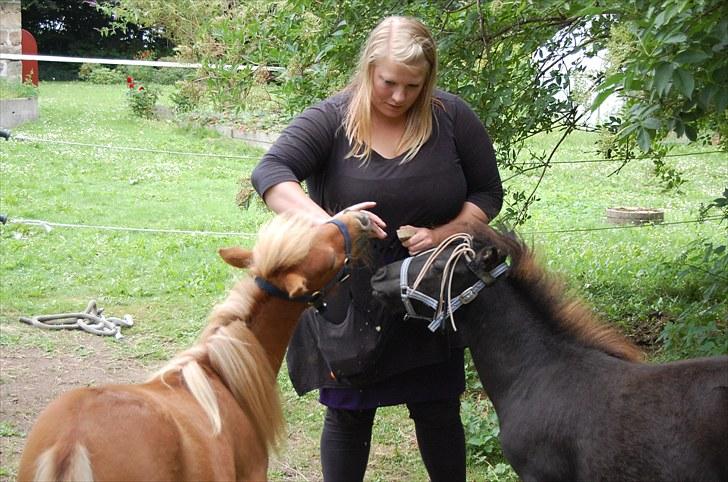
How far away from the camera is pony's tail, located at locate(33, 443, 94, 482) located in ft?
7.06

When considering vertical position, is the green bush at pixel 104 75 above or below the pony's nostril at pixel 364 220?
below

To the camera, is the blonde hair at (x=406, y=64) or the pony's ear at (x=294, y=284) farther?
the blonde hair at (x=406, y=64)

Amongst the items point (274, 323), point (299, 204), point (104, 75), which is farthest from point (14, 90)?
point (274, 323)

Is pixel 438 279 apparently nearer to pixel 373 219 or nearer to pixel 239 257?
pixel 373 219

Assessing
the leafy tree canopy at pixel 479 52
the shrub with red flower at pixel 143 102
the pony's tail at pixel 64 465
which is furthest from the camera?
the shrub with red flower at pixel 143 102

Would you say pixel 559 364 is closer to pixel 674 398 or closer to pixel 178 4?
pixel 674 398

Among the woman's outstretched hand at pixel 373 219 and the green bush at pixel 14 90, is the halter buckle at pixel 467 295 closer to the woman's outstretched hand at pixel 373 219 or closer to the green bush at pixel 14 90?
the woman's outstretched hand at pixel 373 219

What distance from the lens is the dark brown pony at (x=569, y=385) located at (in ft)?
8.91

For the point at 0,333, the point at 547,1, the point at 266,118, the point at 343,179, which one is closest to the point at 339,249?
the point at 343,179

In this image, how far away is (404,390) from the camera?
3.36 metres

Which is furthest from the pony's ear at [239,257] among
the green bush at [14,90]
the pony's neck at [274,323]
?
the green bush at [14,90]

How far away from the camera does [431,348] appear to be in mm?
3340

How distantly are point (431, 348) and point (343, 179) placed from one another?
2.43 ft

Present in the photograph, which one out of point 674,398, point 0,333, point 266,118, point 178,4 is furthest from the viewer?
point 266,118
